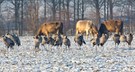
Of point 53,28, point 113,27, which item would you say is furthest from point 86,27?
point 53,28

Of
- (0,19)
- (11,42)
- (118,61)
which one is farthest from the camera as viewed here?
(0,19)

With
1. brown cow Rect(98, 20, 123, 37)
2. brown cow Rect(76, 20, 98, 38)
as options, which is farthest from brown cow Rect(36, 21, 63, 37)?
brown cow Rect(98, 20, 123, 37)

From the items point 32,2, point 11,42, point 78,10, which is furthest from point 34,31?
point 11,42

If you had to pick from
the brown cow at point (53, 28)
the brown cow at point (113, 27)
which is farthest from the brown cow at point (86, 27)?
the brown cow at point (53, 28)

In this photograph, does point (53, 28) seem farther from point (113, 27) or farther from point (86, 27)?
point (113, 27)

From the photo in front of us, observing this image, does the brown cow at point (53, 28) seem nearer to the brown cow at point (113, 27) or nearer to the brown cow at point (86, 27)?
the brown cow at point (86, 27)

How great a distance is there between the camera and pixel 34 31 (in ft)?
151

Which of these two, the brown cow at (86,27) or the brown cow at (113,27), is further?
the brown cow at (113,27)

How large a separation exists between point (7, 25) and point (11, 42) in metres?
33.1

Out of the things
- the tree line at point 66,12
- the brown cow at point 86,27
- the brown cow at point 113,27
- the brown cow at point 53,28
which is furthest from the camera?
the tree line at point 66,12

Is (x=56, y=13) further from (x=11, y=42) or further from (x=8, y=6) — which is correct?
(x=11, y=42)

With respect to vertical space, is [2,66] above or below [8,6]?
below

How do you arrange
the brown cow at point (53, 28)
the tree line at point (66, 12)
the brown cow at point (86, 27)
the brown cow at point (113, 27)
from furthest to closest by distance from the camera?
the tree line at point (66, 12), the brown cow at point (113, 27), the brown cow at point (86, 27), the brown cow at point (53, 28)

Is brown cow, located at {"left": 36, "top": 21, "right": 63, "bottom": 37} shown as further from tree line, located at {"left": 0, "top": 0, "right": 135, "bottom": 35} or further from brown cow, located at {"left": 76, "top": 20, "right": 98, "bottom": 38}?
tree line, located at {"left": 0, "top": 0, "right": 135, "bottom": 35}
